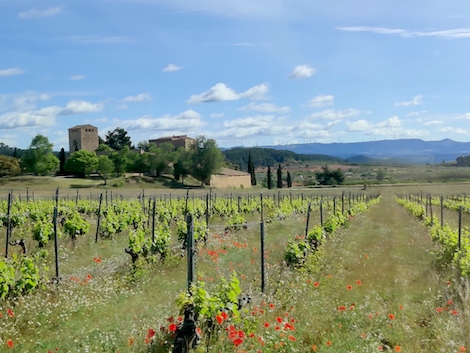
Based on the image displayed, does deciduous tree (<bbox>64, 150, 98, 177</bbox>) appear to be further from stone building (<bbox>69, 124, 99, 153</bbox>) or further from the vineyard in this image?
the vineyard

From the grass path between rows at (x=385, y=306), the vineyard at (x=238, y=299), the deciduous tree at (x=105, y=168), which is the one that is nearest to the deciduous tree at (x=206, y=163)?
the deciduous tree at (x=105, y=168)

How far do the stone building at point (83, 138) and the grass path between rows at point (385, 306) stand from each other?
11488cm

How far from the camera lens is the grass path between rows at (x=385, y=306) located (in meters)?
6.43

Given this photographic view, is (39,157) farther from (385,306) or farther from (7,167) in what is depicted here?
(385,306)

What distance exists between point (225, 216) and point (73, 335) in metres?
20.7

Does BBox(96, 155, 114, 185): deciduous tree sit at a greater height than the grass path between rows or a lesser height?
greater

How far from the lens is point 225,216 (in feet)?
91.5

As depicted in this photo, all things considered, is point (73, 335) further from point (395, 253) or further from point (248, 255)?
point (395, 253)

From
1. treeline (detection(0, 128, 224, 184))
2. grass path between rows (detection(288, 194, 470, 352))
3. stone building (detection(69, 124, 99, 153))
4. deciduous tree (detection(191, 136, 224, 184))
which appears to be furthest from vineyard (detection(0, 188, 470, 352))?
stone building (detection(69, 124, 99, 153))

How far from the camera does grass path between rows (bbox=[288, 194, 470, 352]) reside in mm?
6430

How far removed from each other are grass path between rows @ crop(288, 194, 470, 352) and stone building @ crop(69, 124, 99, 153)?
115 m

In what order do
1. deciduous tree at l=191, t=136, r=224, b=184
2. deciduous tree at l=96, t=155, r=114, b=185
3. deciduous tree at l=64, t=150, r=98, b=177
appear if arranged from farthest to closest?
deciduous tree at l=191, t=136, r=224, b=184 < deciduous tree at l=64, t=150, r=98, b=177 < deciduous tree at l=96, t=155, r=114, b=185

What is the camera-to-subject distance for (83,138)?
4783 inches

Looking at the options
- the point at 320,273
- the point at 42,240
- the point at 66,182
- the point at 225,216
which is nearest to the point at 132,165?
the point at 66,182
